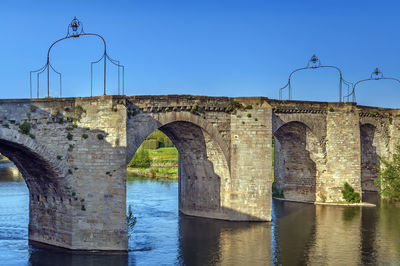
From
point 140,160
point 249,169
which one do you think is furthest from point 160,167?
point 249,169

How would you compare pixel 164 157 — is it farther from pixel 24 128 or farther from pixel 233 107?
pixel 24 128

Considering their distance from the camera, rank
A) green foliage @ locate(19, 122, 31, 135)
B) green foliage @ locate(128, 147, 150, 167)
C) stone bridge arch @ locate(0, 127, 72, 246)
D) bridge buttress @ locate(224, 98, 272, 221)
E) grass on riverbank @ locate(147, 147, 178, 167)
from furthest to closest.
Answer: grass on riverbank @ locate(147, 147, 178, 167) < green foliage @ locate(128, 147, 150, 167) < bridge buttress @ locate(224, 98, 272, 221) < stone bridge arch @ locate(0, 127, 72, 246) < green foliage @ locate(19, 122, 31, 135)

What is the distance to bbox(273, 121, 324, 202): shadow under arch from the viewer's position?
1628 inches

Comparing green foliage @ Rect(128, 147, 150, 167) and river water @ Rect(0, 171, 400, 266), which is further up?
green foliage @ Rect(128, 147, 150, 167)

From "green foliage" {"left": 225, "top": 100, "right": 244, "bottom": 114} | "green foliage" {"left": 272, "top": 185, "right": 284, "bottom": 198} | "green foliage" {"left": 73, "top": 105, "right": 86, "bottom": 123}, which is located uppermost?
"green foliage" {"left": 225, "top": 100, "right": 244, "bottom": 114}

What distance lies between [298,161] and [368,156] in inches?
435

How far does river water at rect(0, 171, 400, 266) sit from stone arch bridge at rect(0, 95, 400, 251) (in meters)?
1.44

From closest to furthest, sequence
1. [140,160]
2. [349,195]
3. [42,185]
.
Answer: [42,185] < [349,195] < [140,160]

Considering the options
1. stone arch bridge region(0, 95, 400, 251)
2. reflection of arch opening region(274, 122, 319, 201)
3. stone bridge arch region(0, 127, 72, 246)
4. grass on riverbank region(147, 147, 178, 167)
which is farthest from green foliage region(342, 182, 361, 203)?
grass on riverbank region(147, 147, 178, 167)

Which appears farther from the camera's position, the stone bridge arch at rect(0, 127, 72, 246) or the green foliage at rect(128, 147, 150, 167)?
the green foliage at rect(128, 147, 150, 167)

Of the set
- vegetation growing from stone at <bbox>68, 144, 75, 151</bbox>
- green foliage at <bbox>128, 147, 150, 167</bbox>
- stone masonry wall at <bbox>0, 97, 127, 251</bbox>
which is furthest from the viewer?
green foliage at <bbox>128, 147, 150, 167</bbox>

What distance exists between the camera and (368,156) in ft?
162

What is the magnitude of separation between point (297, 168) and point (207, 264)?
20.5m

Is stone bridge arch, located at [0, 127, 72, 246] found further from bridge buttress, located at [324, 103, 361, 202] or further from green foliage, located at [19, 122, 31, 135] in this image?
bridge buttress, located at [324, 103, 361, 202]
